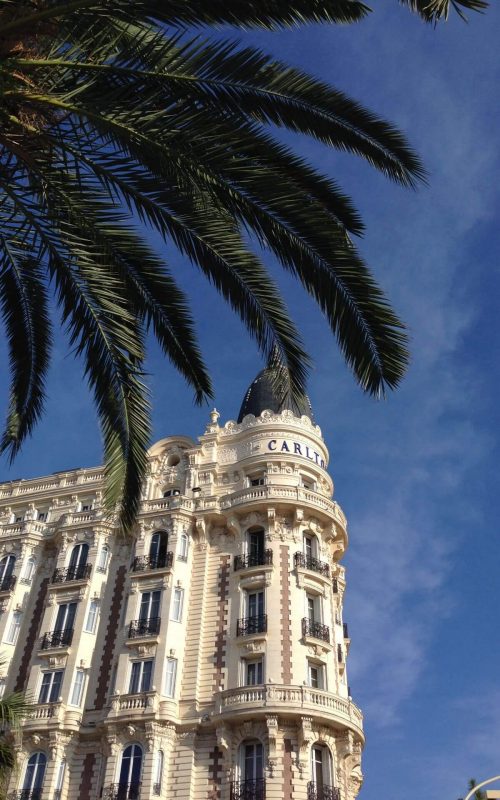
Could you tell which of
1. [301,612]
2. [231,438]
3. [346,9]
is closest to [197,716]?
[301,612]

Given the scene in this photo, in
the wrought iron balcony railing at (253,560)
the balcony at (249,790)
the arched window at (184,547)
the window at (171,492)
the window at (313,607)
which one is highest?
the window at (171,492)

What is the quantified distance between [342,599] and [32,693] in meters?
17.1

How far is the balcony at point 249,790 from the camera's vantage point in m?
30.1

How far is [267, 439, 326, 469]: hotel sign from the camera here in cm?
4128

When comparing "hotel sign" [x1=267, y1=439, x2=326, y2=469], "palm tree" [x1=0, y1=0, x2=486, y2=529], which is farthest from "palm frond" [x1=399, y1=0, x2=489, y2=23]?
"hotel sign" [x1=267, y1=439, x2=326, y2=469]

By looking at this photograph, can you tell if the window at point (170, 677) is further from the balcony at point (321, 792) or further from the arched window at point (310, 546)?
the arched window at point (310, 546)

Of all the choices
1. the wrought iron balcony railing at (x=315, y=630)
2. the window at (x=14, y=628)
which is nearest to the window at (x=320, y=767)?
the wrought iron balcony railing at (x=315, y=630)

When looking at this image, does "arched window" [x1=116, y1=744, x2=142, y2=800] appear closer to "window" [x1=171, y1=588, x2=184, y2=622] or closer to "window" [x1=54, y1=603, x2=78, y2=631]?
"window" [x1=171, y1=588, x2=184, y2=622]

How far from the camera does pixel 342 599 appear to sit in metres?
41.5

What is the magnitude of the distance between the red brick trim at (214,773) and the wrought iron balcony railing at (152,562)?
935cm

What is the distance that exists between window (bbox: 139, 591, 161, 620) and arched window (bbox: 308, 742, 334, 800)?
9.86 m

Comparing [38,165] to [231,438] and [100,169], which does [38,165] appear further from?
[231,438]

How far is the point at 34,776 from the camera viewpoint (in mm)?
33281

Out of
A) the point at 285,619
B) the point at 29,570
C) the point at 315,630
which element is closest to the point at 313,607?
the point at 315,630
